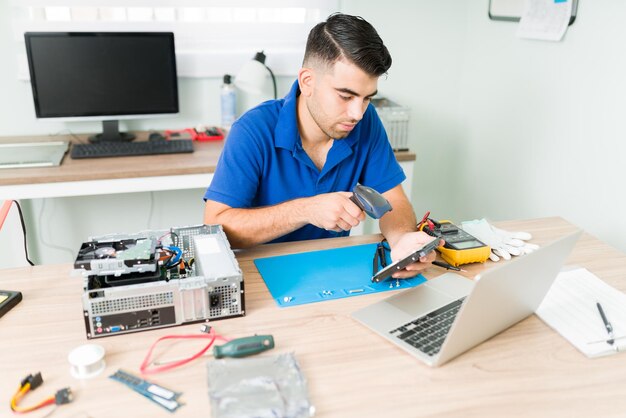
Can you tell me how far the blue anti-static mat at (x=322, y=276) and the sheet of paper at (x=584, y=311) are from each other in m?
0.30

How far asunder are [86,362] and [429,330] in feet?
2.14

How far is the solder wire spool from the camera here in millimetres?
963

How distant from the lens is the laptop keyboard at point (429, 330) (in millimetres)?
1071

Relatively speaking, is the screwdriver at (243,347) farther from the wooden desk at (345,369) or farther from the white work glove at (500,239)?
the white work glove at (500,239)

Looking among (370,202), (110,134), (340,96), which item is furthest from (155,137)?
(370,202)

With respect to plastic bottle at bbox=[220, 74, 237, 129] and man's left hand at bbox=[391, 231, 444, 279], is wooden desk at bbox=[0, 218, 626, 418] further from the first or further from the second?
plastic bottle at bbox=[220, 74, 237, 129]

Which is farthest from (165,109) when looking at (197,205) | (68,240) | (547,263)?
(547,263)

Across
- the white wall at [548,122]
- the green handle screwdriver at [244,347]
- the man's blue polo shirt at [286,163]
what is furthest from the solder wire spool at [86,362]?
the white wall at [548,122]

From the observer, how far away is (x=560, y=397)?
3.11 ft

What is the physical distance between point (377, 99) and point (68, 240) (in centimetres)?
174

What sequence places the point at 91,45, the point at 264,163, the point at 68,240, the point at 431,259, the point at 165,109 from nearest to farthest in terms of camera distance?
1. the point at 431,259
2. the point at 264,163
3. the point at 91,45
4. the point at 165,109
5. the point at 68,240

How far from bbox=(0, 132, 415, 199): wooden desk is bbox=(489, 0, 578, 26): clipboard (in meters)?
1.50

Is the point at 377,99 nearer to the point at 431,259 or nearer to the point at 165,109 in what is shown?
the point at 165,109

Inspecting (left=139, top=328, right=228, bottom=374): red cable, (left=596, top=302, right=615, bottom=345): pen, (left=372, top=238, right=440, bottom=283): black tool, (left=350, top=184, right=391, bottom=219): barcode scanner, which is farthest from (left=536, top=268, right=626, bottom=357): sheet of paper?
(left=139, top=328, right=228, bottom=374): red cable
